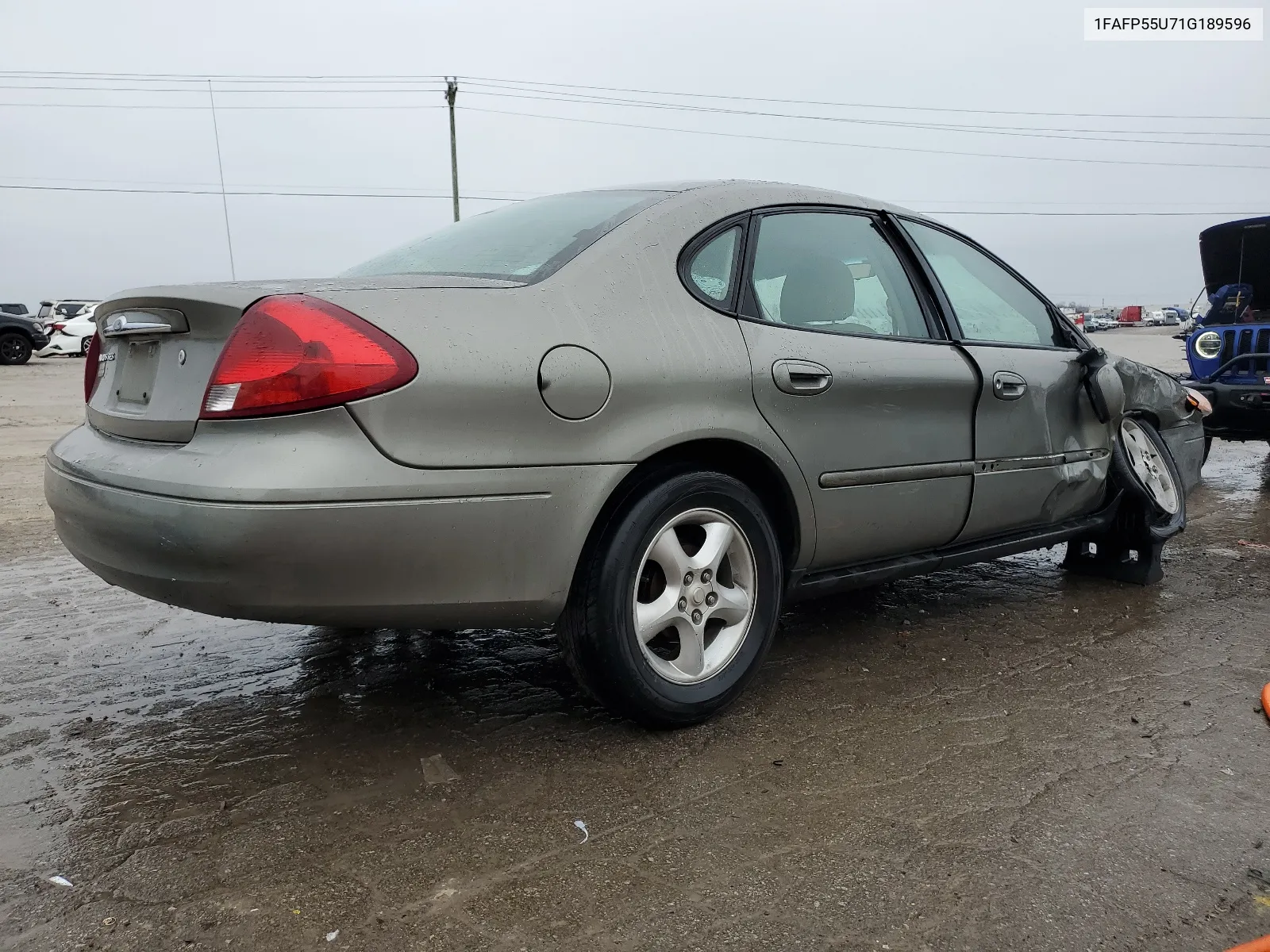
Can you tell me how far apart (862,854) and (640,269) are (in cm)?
160

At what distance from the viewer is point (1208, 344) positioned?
830 centimetres

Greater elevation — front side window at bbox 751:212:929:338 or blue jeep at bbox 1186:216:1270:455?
front side window at bbox 751:212:929:338

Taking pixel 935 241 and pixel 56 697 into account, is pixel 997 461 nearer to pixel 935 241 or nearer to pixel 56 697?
pixel 935 241

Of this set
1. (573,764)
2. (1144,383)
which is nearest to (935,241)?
(1144,383)

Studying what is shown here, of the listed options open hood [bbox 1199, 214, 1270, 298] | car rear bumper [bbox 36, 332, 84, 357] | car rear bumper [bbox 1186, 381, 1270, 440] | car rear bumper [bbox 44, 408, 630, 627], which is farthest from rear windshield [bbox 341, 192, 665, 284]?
car rear bumper [bbox 36, 332, 84, 357]

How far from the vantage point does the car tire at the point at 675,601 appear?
8.37 ft

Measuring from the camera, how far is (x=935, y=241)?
3752mm

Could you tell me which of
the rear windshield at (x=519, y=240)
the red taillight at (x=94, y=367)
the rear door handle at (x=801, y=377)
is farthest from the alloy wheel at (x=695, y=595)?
the red taillight at (x=94, y=367)

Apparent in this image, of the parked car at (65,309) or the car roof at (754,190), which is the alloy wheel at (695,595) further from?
the parked car at (65,309)

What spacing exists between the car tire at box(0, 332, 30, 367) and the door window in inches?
951

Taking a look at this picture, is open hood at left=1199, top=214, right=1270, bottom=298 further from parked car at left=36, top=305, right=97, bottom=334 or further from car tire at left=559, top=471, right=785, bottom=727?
parked car at left=36, top=305, right=97, bottom=334

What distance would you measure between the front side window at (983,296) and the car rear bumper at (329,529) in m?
1.87

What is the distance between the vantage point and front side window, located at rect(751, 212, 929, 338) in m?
3.04

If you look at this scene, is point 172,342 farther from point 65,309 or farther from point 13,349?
point 65,309
